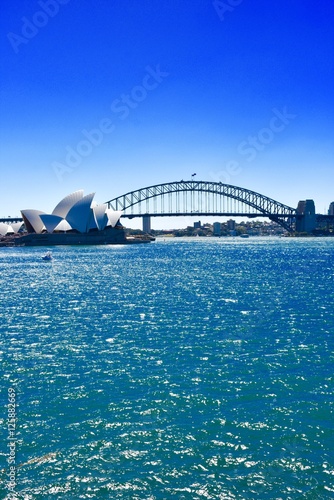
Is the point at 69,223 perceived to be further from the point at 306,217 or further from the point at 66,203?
the point at 306,217

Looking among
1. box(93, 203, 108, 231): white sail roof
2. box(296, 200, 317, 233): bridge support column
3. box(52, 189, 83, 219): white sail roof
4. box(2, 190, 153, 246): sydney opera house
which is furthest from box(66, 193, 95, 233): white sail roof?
box(296, 200, 317, 233): bridge support column

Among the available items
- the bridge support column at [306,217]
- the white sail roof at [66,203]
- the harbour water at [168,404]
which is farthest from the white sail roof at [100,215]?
the harbour water at [168,404]

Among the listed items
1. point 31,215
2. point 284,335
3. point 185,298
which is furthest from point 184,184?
point 284,335

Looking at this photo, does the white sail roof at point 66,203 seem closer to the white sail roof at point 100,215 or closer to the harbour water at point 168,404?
the white sail roof at point 100,215

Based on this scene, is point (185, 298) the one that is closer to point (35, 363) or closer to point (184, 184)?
point (35, 363)

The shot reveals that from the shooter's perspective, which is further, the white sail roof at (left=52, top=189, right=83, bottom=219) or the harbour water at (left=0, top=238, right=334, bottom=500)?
the white sail roof at (left=52, top=189, right=83, bottom=219)

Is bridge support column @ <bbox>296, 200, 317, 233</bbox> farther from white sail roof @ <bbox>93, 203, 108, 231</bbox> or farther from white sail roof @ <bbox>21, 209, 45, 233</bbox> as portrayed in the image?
white sail roof @ <bbox>21, 209, 45, 233</bbox>
